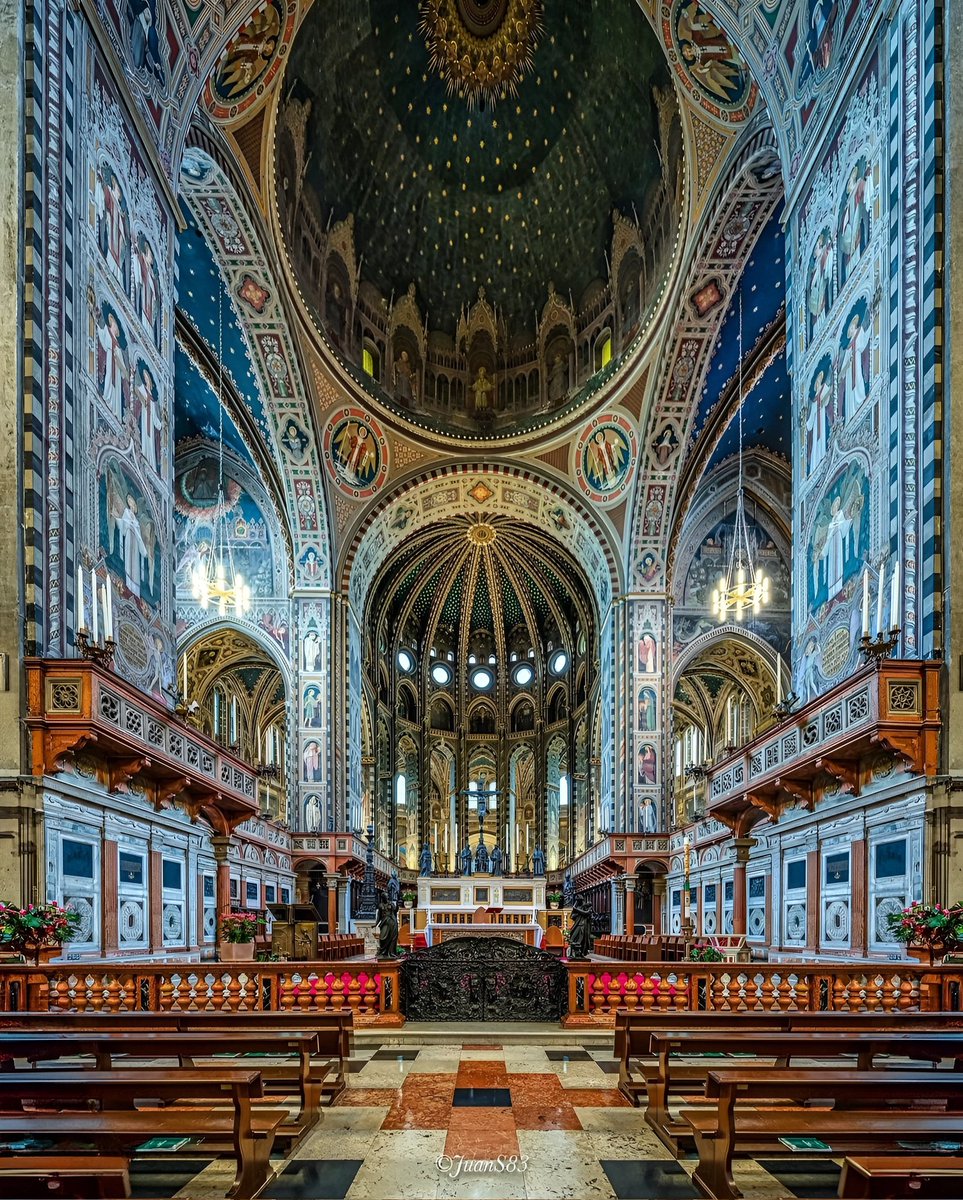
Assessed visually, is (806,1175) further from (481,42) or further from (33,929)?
(481,42)

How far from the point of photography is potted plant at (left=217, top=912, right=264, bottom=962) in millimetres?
15148

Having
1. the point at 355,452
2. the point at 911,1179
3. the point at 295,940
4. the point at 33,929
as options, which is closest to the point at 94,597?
the point at 33,929

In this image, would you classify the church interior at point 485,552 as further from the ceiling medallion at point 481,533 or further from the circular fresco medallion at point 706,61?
the ceiling medallion at point 481,533

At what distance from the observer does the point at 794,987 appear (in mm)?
9602

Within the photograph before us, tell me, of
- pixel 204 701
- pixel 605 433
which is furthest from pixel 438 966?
pixel 204 701

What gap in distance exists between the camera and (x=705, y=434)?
97.7 feet

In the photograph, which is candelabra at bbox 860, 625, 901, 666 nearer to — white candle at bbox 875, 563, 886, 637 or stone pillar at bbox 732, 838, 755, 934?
white candle at bbox 875, 563, 886, 637

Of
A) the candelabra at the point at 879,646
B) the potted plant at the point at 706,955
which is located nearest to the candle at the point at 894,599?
the candelabra at the point at 879,646

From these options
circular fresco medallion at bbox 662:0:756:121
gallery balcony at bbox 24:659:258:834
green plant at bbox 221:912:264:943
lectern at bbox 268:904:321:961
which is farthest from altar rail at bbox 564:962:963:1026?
circular fresco medallion at bbox 662:0:756:121

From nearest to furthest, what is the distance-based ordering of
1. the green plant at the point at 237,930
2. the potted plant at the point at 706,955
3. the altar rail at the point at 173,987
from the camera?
the altar rail at the point at 173,987 → the potted plant at the point at 706,955 → the green plant at the point at 237,930

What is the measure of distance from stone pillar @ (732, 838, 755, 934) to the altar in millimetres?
8151

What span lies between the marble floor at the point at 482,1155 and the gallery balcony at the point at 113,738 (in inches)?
194

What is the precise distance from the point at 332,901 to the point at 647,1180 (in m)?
26.5

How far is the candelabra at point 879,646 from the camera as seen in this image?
35.1ft
